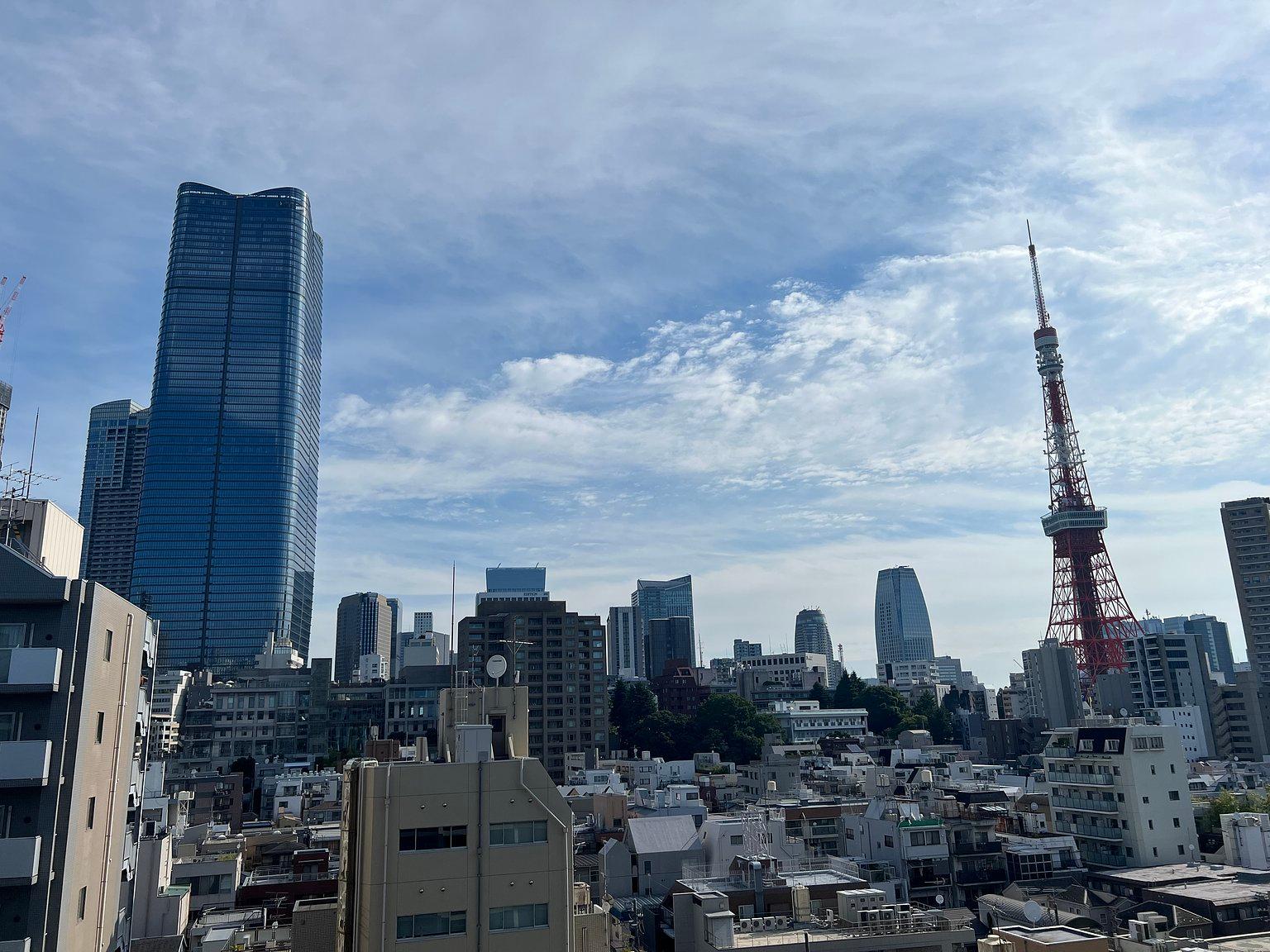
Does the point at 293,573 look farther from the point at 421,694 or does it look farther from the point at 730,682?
the point at 730,682

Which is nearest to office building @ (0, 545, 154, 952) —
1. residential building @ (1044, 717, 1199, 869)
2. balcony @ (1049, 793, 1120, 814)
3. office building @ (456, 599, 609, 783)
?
residential building @ (1044, 717, 1199, 869)

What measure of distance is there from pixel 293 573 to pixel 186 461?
26.1 m

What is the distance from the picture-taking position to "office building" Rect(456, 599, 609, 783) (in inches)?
3917

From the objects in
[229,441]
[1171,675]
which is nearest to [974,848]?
[1171,675]

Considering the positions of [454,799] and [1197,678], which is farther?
[1197,678]

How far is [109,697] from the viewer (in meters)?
21.2

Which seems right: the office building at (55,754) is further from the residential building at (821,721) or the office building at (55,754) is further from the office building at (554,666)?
the residential building at (821,721)

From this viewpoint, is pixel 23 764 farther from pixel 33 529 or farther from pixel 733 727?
pixel 733 727

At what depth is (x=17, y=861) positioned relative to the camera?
17328 mm

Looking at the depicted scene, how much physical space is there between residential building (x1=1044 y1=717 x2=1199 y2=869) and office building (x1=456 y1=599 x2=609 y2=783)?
57111 mm

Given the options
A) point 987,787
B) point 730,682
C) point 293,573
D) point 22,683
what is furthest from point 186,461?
point 22,683

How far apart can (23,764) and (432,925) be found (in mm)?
8864

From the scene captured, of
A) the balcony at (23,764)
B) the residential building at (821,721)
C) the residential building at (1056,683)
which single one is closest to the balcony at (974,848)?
the balcony at (23,764)

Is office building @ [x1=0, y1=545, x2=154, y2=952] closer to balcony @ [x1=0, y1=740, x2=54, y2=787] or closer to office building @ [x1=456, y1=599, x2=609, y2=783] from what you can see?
balcony @ [x1=0, y1=740, x2=54, y2=787]
